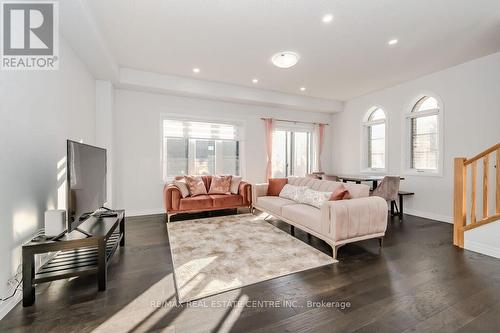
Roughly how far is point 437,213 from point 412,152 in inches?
54.1

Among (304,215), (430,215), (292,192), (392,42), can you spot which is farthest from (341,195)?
(430,215)

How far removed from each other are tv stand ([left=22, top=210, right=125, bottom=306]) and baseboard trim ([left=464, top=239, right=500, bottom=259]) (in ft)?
14.1

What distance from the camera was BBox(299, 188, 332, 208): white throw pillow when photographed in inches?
130

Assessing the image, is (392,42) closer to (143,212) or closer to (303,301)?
(303,301)

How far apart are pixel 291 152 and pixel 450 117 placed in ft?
11.4

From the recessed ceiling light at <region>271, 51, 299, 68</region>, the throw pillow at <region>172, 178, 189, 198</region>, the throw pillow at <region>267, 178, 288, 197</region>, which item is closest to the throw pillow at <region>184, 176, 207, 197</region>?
the throw pillow at <region>172, 178, 189, 198</region>

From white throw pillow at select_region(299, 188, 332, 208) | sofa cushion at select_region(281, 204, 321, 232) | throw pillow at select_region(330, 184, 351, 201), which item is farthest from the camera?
white throw pillow at select_region(299, 188, 332, 208)

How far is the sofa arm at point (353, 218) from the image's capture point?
263 centimetres

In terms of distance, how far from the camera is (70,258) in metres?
2.22

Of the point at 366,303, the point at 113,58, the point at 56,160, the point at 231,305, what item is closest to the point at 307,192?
the point at 366,303

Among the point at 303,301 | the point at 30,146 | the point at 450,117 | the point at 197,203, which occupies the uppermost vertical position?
the point at 450,117

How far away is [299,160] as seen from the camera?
6.59m

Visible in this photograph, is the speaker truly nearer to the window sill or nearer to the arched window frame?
the window sill

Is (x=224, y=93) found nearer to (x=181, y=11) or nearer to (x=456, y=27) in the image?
(x=181, y=11)
